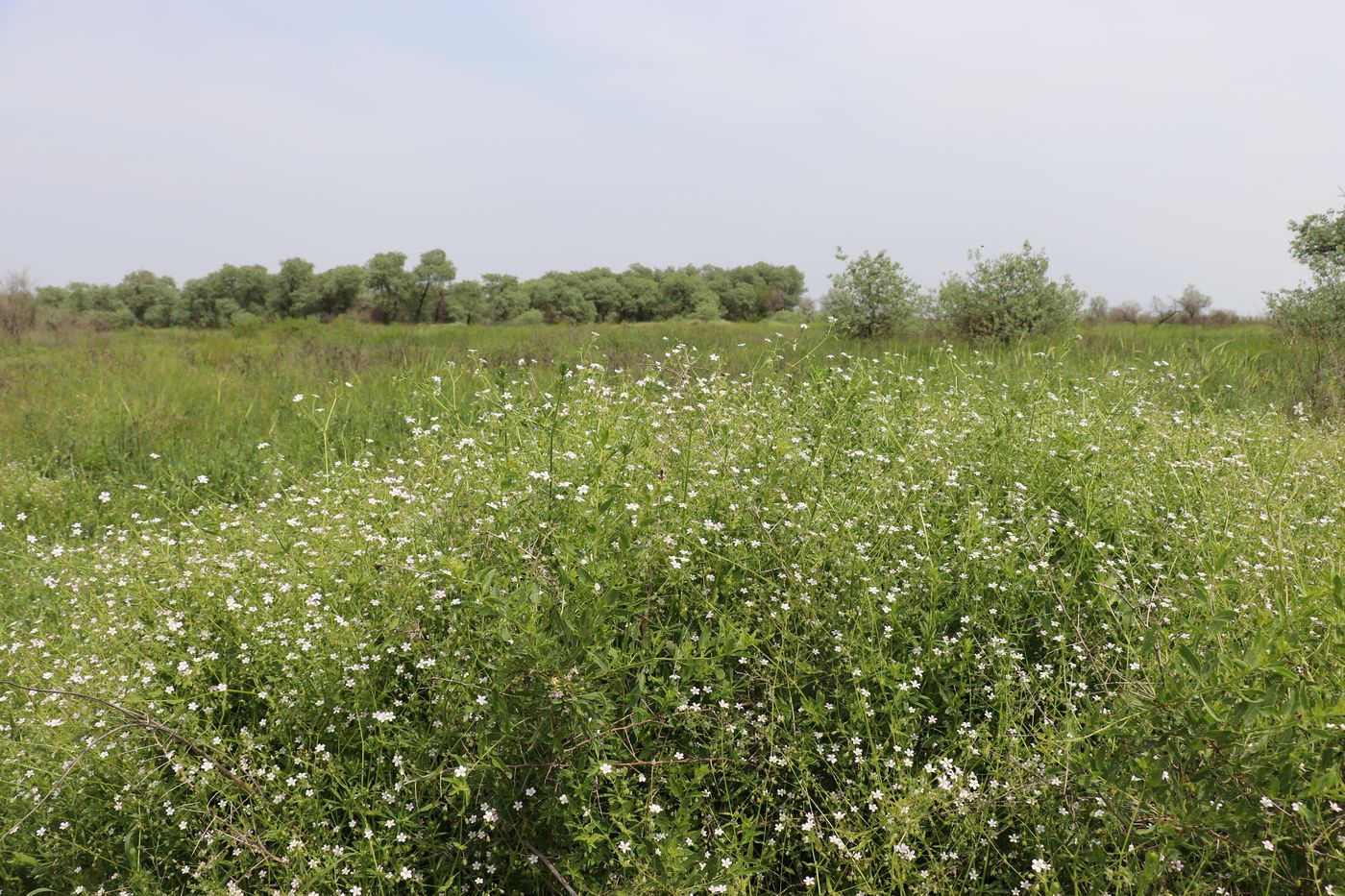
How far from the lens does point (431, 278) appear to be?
23.9 m

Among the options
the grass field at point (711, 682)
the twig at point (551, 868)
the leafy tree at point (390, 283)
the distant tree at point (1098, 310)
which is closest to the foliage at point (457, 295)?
the leafy tree at point (390, 283)

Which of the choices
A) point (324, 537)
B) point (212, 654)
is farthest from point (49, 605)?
point (212, 654)

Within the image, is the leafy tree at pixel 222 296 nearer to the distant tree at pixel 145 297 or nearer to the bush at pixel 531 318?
the distant tree at pixel 145 297

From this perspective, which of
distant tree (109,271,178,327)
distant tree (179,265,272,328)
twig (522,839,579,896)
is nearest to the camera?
twig (522,839,579,896)

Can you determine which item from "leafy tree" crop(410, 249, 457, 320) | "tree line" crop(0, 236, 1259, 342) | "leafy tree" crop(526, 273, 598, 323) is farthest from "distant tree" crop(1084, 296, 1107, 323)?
"leafy tree" crop(410, 249, 457, 320)

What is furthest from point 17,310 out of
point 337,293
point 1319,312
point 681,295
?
point 1319,312

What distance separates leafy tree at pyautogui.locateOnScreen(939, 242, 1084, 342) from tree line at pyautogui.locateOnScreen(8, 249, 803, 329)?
1056 cm

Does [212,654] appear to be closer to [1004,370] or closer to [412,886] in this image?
[412,886]

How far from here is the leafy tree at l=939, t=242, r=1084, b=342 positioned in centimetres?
1305

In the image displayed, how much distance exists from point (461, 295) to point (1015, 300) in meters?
16.7

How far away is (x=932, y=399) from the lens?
→ 687cm

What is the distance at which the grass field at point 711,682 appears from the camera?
7.84ft

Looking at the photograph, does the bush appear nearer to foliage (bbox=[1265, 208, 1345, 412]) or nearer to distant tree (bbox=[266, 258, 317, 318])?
distant tree (bbox=[266, 258, 317, 318])

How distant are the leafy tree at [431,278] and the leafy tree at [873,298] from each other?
14.0 m
